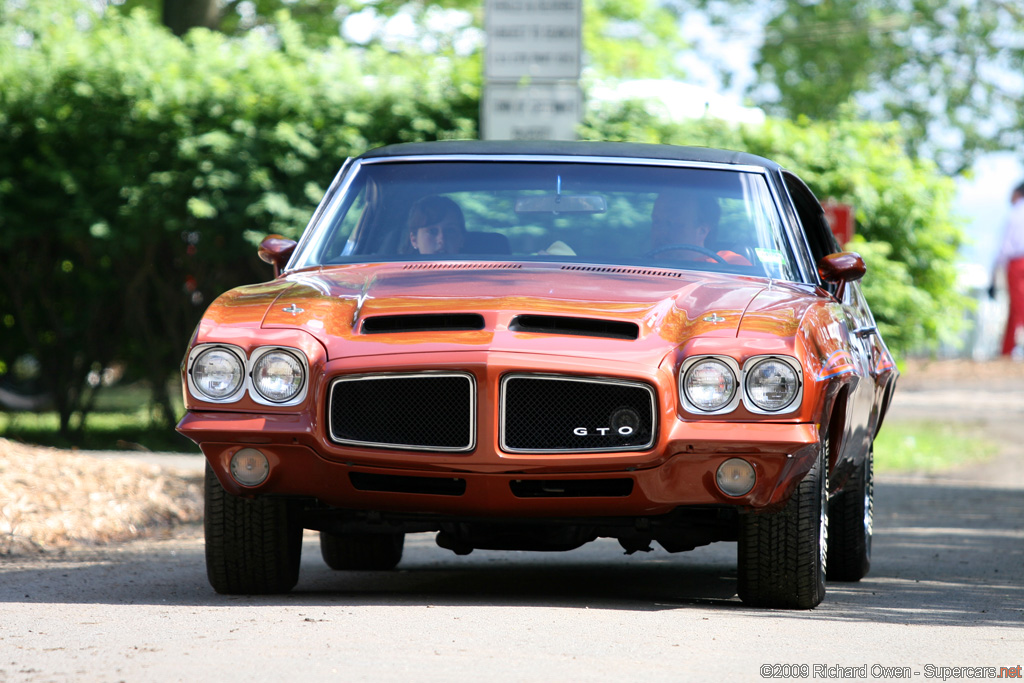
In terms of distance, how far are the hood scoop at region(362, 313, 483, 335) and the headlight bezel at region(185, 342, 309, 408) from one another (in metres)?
0.25

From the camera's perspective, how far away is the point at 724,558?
25.6ft

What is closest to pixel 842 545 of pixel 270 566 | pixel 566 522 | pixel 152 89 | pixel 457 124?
pixel 566 522

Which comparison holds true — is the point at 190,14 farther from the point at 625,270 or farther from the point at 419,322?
the point at 419,322

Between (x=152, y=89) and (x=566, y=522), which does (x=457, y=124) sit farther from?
(x=566, y=522)

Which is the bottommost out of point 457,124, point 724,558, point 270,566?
point 724,558

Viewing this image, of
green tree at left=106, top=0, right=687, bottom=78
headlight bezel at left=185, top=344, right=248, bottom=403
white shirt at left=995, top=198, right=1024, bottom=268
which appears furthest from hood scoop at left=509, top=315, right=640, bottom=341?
white shirt at left=995, top=198, right=1024, bottom=268

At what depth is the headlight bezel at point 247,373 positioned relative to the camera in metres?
5.15

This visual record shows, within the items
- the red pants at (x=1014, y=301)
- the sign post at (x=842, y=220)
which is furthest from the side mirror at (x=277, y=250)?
the red pants at (x=1014, y=301)

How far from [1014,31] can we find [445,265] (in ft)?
86.1

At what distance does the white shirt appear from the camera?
1934 centimetres

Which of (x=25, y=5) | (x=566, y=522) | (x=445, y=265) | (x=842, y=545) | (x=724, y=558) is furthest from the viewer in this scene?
(x=25, y=5)

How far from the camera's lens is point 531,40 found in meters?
10.8

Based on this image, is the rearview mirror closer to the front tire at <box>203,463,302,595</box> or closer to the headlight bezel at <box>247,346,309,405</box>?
the headlight bezel at <box>247,346,309,405</box>

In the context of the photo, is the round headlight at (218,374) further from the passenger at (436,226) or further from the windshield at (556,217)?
the passenger at (436,226)
